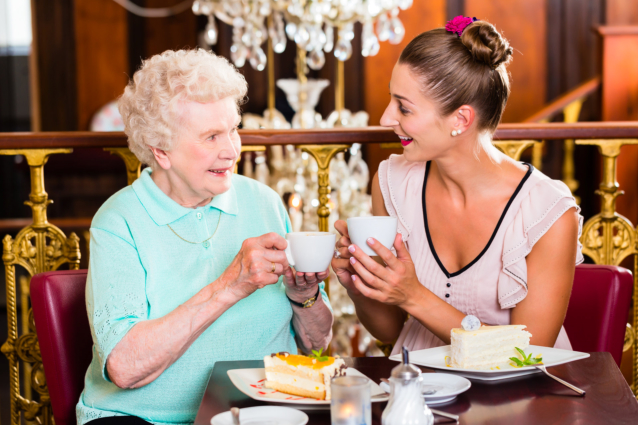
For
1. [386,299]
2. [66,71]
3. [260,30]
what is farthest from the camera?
[66,71]

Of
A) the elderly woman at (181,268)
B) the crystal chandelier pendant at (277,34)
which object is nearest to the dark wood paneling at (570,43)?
the crystal chandelier pendant at (277,34)

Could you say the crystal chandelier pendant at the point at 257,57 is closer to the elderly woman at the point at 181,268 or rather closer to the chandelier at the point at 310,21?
the chandelier at the point at 310,21

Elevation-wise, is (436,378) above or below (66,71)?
below

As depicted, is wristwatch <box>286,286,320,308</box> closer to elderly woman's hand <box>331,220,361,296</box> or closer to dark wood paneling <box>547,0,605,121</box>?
elderly woman's hand <box>331,220,361,296</box>

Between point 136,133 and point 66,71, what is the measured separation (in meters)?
5.99

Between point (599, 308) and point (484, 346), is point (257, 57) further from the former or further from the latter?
point (484, 346)

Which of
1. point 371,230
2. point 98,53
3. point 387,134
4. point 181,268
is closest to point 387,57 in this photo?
point 98,53

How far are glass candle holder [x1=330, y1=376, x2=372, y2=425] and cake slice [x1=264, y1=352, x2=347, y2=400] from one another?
0.14m

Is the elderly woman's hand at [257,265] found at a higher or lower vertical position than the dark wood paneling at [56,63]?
lower

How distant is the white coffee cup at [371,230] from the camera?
140 cm

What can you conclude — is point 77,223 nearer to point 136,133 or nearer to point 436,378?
point 136,133

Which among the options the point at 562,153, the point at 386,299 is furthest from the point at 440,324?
the point at 562,153

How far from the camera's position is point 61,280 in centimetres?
168

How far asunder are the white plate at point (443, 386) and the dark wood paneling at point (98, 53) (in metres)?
6.47
